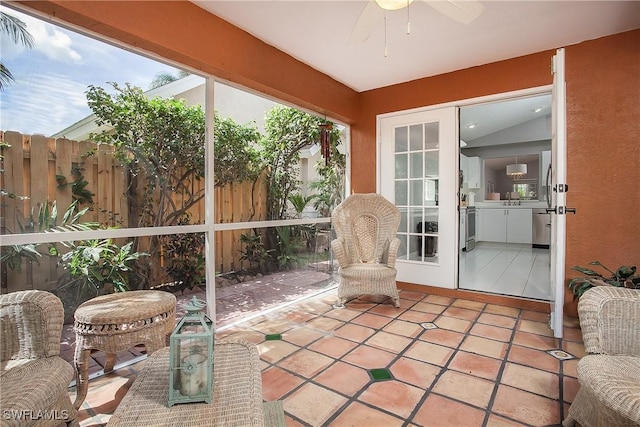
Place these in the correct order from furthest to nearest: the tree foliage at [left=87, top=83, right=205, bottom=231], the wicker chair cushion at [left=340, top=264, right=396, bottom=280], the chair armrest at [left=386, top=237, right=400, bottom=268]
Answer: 1. the chair armrest at [left=386, top=237, right=400, bottom=268]
2. the wicker chair cushion at [left=340, top=264, right=396, bottom=280]
3. the tree foliage at [left=87, top=83, right=205, bottom=231]

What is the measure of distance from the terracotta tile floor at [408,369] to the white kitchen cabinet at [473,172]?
515 cm

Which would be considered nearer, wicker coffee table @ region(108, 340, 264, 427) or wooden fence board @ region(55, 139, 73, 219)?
wicker coffee table @ region(108, 340, 264, 427)

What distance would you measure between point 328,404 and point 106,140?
6.95 feet

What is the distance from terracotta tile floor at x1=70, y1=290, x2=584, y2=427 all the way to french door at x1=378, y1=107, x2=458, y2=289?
73 centimetres

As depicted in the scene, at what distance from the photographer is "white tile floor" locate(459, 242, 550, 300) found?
3.61 m

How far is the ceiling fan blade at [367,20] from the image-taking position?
5.86ft

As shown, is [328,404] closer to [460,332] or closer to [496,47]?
[460,332]

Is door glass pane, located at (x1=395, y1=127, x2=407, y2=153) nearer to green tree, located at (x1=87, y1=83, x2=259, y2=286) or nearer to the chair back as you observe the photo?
the chair back

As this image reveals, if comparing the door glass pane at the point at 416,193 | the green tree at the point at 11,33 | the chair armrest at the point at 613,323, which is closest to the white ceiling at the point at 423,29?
the green tree at the point at 11,33

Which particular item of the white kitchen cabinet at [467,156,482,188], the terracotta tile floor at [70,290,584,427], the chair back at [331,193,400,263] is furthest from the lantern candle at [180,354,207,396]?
the white kitchen cabinet at [467,156,482,188]

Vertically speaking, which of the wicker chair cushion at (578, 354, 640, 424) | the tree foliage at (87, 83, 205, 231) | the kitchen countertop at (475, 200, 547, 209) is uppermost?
the tree foliage at (87, 83, 205, 231)

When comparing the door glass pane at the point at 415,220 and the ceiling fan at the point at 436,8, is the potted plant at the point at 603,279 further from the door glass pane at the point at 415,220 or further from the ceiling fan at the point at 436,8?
the ceiling fan at the point at 436,8

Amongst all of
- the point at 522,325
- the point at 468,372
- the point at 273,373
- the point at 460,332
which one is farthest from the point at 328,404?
the point at 522,325

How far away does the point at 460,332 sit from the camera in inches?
100
